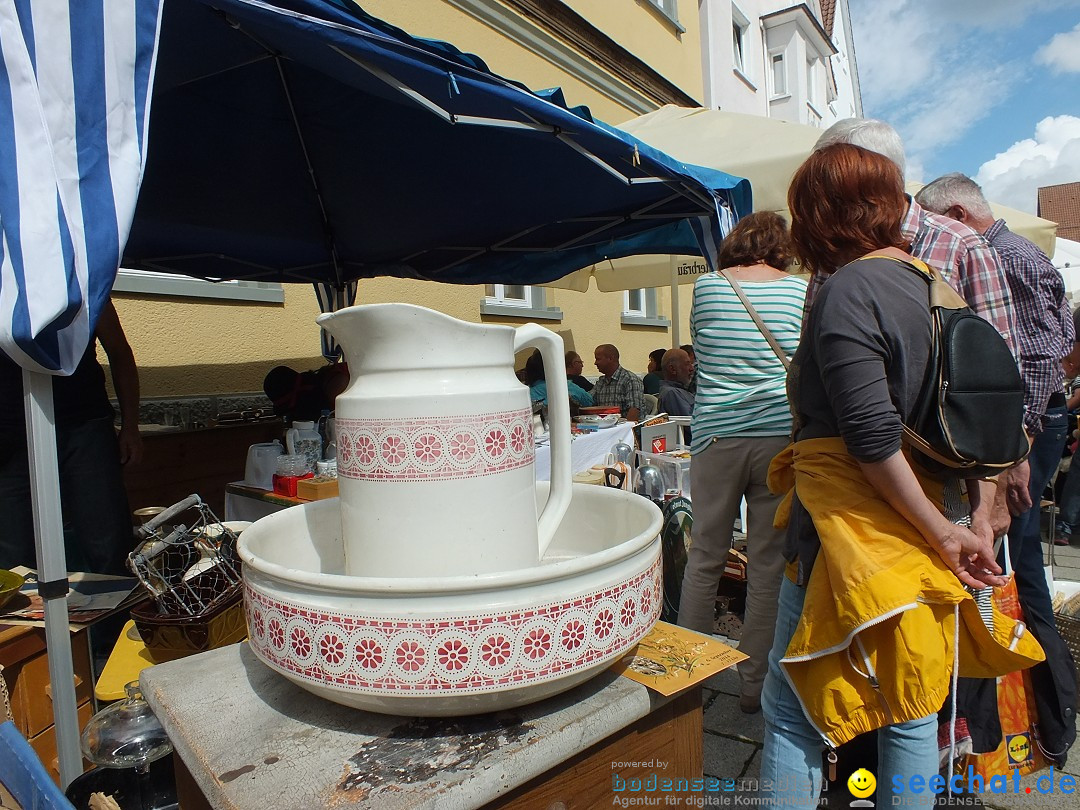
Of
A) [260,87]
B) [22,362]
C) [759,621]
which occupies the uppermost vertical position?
[260,87]

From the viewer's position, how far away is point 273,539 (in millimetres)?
943

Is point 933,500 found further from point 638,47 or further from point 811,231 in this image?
point 638,47

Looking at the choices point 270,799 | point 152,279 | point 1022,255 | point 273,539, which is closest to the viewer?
point 270,799

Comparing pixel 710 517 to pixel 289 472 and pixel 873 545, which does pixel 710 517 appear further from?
pixel 289 472

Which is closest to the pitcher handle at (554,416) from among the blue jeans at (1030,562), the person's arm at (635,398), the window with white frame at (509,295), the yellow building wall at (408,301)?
the blue jeans at (1030,562)

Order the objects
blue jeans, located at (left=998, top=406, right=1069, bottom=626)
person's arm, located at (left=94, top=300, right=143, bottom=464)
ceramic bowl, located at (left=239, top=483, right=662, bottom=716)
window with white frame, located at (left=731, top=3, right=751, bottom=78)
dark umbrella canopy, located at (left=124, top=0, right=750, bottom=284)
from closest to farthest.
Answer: ceramic bowl, located at (left=239, top=483, right=662, bottom=716) < dark umbrella canopy, located at (left=124, top=0, right=750, bottom=284) < blue jeans, located at (left=998, top=406, right=1069, bottom=626) < person's arm, located at (left=94, top=300, right=143, bottom=464) < window with white frame, located at (left=731, top=3, right=751, bottom=78)

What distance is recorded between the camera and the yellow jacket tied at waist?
107 centimetres

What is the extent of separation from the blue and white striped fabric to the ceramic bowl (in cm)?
59

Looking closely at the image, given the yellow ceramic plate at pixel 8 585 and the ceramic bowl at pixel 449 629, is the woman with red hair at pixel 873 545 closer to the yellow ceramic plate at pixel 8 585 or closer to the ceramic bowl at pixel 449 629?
the ceramic bowl at pixel 449 629

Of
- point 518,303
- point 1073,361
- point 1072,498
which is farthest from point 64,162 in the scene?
point 518,303

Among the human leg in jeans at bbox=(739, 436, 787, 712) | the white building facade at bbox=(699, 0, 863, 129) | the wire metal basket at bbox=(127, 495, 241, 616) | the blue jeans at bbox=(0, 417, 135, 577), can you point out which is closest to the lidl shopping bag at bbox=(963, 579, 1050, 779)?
the human leg in jeans at bbox=(739, 436, 787, 712)

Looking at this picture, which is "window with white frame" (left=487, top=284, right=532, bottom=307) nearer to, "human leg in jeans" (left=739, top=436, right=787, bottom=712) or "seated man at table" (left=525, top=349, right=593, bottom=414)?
"seated man at table" (left=525, top=349, right=593, bottom=414)

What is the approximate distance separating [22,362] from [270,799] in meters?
0.85

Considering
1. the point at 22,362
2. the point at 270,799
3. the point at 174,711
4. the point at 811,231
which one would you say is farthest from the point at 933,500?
the point at 22,362
